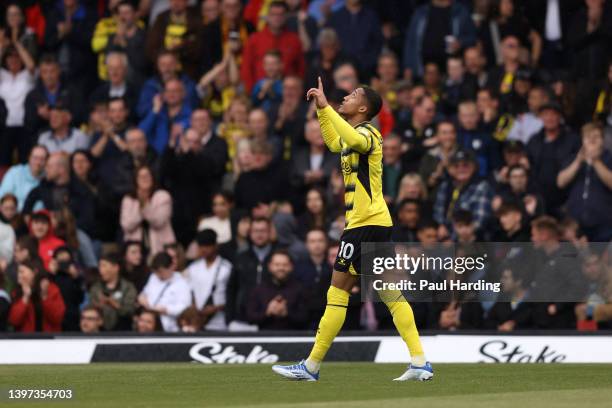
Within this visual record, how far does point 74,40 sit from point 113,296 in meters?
6.19

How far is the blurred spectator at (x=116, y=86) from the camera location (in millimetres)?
21094

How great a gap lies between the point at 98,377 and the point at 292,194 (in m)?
6.63

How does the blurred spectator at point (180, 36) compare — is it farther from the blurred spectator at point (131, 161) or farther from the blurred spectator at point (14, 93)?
the blurred spectator at point (131, 161)

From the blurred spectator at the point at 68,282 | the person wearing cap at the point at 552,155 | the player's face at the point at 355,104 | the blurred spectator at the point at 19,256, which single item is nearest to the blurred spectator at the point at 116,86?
the blurred spectator at the point at 19,256

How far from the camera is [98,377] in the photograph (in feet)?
42.2

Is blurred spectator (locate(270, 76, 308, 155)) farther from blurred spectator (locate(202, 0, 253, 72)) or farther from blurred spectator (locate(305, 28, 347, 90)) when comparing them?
blurred spectator (locate(202, 0, 253, 72))

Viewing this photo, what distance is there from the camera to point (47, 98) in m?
21.4

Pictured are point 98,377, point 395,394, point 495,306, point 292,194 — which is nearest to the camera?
point 395,394

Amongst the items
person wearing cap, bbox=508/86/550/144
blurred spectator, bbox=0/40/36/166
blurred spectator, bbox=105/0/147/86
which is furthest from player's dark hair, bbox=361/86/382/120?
blurred spectator, bbox=0/40/36/166

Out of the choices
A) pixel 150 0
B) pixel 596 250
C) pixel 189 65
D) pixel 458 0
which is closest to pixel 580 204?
pixel 596 250

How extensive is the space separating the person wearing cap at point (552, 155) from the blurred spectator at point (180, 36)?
222 inches

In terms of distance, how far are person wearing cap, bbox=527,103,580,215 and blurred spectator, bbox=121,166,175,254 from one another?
4641mm

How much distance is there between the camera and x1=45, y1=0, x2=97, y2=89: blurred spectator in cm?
2245

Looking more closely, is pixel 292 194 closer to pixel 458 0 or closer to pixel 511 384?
pixel 458 0
